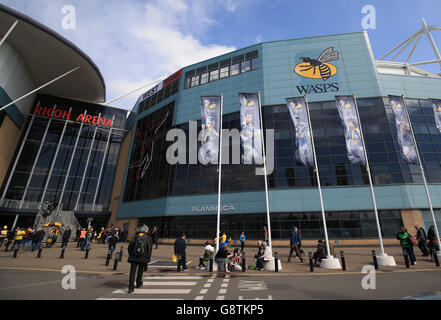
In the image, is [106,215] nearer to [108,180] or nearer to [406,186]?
[108,180]

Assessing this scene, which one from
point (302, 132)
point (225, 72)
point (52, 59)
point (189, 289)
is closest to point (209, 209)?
point (302, 132)

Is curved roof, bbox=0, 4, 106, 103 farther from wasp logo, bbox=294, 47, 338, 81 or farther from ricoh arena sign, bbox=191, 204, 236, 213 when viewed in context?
wasp logo, bbox=294, 47, 338, 81

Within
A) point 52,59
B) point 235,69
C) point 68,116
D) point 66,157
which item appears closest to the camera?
point 235,69

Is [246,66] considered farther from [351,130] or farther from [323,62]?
[351,130]

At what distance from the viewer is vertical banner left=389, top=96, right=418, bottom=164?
15.5m

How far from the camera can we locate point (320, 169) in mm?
25250

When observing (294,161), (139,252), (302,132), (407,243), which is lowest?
(139,252)

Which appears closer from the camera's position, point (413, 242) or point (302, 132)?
point (413, 242)

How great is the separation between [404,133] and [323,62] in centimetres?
1817

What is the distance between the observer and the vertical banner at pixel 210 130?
15.0 metres

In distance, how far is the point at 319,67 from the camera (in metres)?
29.2

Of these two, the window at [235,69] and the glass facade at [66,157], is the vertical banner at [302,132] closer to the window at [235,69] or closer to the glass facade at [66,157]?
→ the window at [235,69]

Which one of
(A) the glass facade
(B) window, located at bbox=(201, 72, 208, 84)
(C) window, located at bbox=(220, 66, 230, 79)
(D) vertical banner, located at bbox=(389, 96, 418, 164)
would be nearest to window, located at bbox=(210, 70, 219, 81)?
(C) window, located at bbox=(220, 66, 230, 79)

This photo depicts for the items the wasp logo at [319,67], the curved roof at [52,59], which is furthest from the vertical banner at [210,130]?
the curved roof at [52,59]
